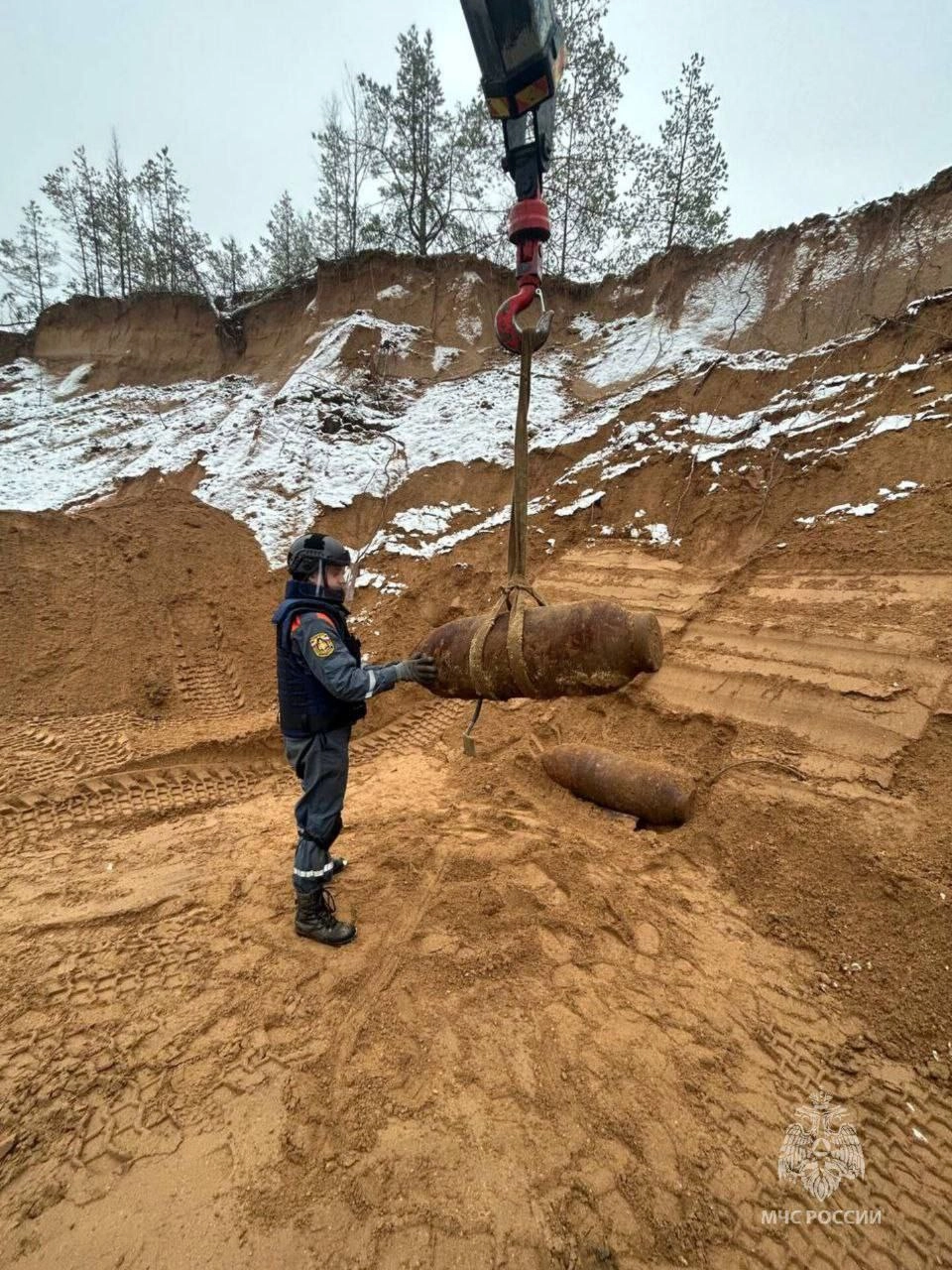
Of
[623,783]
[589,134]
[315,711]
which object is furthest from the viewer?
[589,134]

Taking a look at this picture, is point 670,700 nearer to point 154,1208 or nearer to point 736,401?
point 154,1208

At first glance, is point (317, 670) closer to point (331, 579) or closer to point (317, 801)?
point (331, 579)

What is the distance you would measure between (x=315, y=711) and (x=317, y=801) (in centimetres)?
51

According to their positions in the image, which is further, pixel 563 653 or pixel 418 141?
pixel 418 141

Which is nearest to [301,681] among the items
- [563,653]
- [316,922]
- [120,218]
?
[316,922]

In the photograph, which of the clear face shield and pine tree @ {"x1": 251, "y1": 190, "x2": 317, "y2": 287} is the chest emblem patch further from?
pine tree @ {"x1": 251, "y1": 190, "x2": 317, "y2": 287}

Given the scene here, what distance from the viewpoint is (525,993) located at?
105 inches

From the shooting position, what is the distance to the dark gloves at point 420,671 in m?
2.87

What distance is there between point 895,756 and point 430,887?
3012 mm

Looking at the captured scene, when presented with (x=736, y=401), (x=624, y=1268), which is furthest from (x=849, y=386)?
Answer: (x=624, y=1268)

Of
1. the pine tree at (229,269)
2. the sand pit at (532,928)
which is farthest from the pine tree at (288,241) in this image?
the sand pit at (532,928)

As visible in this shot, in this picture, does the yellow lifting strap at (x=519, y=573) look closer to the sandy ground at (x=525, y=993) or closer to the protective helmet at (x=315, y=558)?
the protective helmet at (x=315, y=558)

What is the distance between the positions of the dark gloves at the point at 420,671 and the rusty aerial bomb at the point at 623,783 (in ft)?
6.54

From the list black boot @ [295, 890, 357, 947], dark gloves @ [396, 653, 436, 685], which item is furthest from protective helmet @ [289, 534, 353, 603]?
black boot @ [295, 890, 357, 947]
